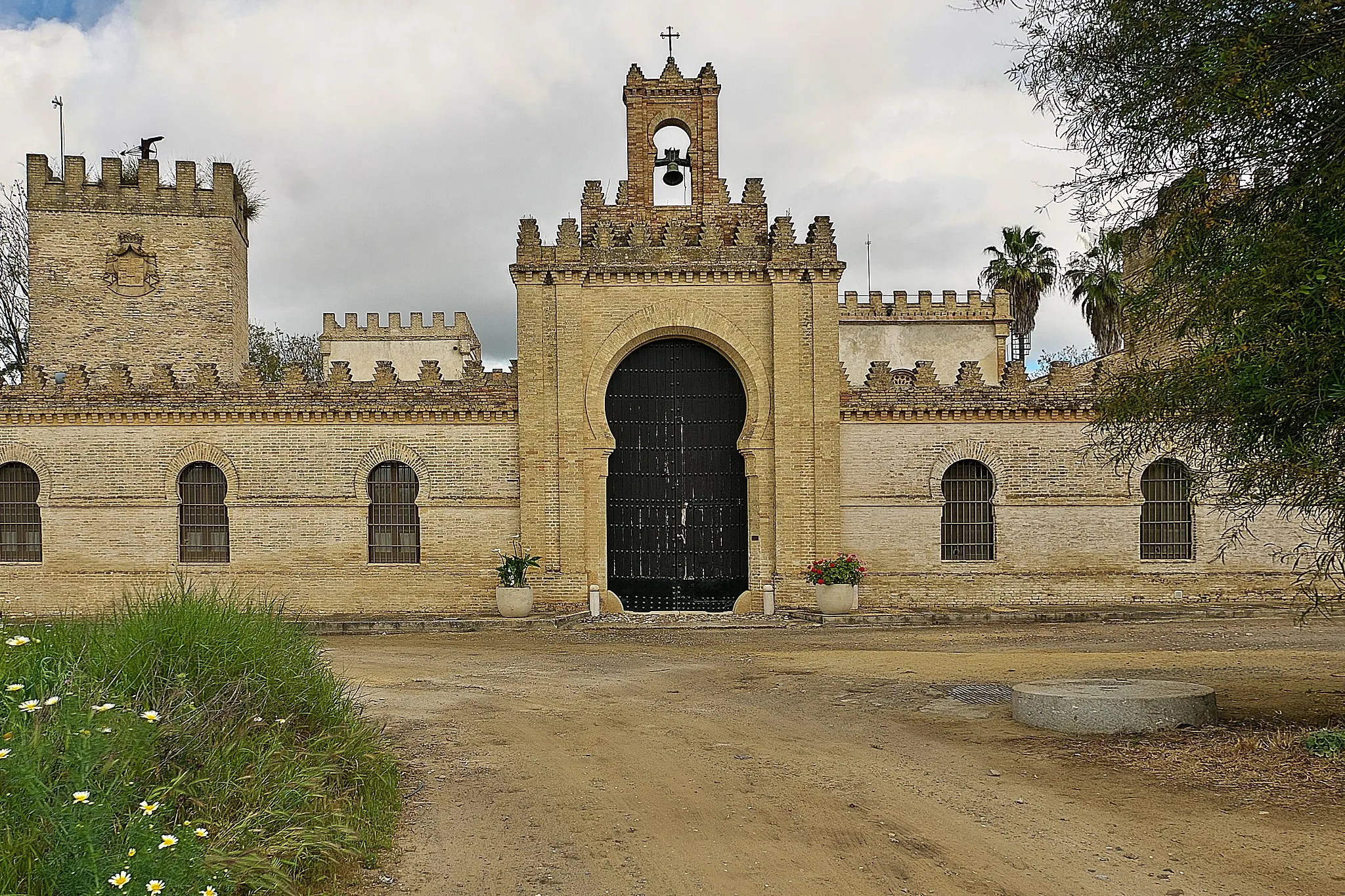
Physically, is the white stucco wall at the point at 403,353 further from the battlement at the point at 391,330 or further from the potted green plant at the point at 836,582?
the potted green plant at the point at 836,582

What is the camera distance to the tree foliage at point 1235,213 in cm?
709

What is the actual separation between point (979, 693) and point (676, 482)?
28.3ft

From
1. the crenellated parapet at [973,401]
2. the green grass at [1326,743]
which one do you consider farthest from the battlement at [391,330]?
the green grass at [1326,743]

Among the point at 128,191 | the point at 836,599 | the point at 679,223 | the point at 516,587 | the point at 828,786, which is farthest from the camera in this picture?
the point at 128,191

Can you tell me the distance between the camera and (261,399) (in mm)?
18734

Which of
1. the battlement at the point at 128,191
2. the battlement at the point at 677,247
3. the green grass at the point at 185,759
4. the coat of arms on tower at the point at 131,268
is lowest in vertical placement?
the green grass at the point at 185,759

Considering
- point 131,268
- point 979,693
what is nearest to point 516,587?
point 979,693

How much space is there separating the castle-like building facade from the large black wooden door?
1.9 inches

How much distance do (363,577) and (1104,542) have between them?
1366 cm

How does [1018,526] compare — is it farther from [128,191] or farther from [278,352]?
[278,352]

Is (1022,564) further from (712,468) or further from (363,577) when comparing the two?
(363,577)

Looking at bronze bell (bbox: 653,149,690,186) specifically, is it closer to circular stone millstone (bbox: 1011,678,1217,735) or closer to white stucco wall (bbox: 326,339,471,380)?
circular stone millstone (bbox: 1011,678,1217,735)

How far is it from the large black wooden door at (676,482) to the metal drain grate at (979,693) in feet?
24.3

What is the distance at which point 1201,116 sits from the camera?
773 centimetres
